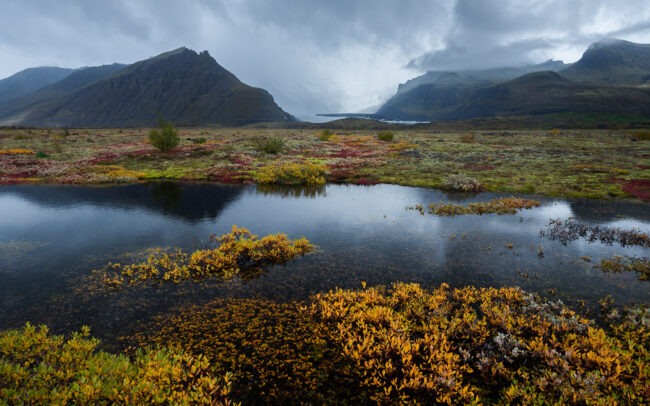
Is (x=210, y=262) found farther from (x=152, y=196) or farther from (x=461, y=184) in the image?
(x=461, y=184)

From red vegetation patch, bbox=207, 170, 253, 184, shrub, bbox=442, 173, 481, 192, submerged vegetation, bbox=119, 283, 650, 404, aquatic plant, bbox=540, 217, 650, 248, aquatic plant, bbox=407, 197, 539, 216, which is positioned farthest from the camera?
red vegetation patch, bbox=207, 170, 253, 184

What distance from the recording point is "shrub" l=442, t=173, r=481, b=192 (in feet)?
88.2

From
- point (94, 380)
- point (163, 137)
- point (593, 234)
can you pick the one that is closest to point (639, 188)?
point (593, 234)

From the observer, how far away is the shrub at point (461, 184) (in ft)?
88.2

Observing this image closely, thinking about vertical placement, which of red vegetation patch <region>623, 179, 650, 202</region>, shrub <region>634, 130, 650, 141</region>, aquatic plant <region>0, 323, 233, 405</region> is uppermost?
shrub <region>634, 130, 650, 141</region>

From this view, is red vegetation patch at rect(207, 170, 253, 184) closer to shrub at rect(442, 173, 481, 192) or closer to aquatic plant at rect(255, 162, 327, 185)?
aquatic plant at rect(255, 162, 327, 185)

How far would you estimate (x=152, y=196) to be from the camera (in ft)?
81.8

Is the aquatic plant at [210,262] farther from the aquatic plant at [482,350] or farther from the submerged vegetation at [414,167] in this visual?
the submerged vegetation at [414,167]

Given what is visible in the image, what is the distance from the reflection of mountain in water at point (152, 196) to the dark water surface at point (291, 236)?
6.1 inches

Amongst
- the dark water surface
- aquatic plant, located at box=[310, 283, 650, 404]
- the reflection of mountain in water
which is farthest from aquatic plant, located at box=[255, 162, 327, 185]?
aquatic plant, located at box=[310, 283, 650, 404]

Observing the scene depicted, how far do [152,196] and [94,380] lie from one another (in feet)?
75.3

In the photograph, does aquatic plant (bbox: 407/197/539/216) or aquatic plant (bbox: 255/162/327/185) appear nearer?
aquatic plant (bbox: 407/197/539/216)

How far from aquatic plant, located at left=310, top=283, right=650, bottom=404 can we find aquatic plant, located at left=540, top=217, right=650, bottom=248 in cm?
818

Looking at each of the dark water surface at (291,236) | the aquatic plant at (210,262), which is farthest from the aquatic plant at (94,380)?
the aquatic plant at (210,262)
